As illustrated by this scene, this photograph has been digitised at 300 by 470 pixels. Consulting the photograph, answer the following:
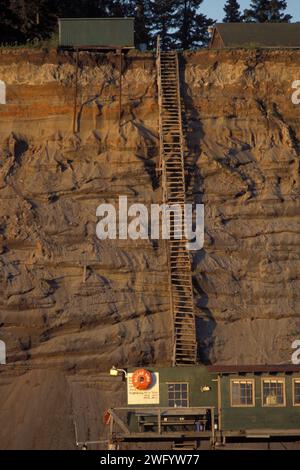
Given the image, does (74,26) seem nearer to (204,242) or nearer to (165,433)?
(204,242)

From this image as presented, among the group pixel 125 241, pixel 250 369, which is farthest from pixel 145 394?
pixel 125 241

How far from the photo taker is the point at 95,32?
47.8 metres

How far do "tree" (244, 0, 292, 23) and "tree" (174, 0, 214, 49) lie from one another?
2377 mm

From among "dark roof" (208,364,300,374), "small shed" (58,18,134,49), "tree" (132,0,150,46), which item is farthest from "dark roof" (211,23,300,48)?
"dark roof" (208,364,300,374)

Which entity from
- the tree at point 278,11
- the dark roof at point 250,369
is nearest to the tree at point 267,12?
the tree at point 278,11

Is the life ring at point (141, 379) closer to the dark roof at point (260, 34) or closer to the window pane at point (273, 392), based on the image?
the window pane at point (273, 392)

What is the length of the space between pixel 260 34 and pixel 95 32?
21.2 ft

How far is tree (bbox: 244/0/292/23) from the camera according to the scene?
202 feet

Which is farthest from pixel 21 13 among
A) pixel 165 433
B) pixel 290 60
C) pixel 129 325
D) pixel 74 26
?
pixel 165 433

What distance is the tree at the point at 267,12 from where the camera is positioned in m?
61.6

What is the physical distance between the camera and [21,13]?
176ft

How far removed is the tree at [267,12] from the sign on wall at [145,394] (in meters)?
28.1

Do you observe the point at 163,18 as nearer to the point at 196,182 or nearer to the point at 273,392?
the point at 196,182

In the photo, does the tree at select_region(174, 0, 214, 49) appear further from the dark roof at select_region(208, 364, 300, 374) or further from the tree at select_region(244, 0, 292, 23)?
the dark roof at select_region(208, 364, 300, 374)
